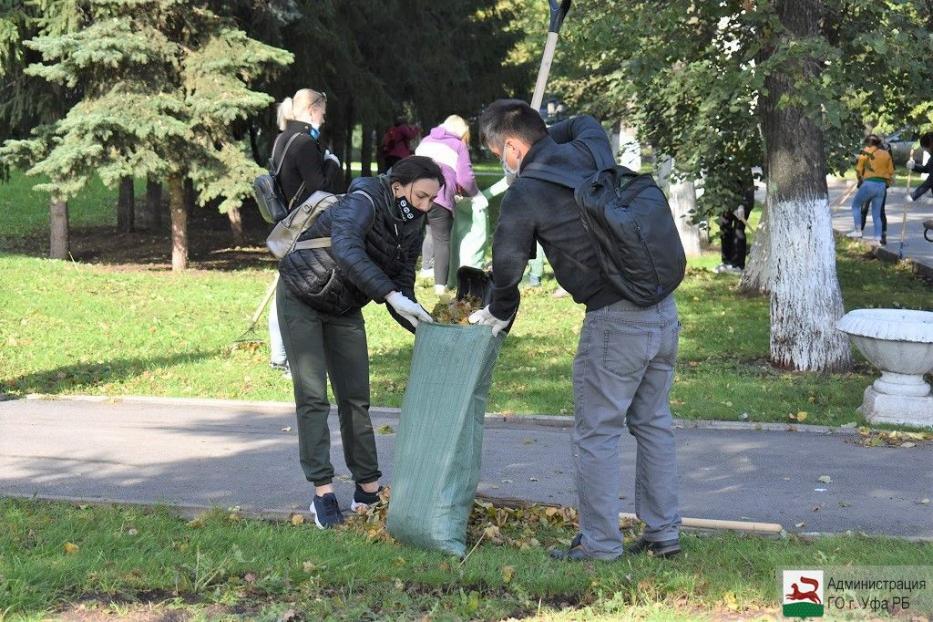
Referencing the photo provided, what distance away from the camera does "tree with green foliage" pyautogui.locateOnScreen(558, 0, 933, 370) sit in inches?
351

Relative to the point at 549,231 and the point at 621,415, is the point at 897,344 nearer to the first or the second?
the point at 621,415

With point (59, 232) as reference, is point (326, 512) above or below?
below

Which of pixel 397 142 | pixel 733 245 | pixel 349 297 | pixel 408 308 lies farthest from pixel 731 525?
pixel 397 142

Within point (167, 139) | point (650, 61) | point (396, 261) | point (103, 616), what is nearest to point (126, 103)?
point (167, 139)

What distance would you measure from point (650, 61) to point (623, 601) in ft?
20.0

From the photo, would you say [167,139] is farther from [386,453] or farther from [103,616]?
[103,616]

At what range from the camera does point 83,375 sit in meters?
9.51

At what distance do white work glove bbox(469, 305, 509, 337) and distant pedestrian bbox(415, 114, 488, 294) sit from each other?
674 cm

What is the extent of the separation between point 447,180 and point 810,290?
3.68 metres

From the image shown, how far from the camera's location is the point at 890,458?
7293 mm

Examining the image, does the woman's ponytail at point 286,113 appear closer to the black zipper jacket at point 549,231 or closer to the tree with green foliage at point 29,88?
the black zipper jacket at point 549,231

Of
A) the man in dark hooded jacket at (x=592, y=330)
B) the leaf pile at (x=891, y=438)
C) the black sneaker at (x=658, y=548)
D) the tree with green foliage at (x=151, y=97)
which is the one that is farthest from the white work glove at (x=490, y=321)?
the tree with green foliage at (x=151, y=97)

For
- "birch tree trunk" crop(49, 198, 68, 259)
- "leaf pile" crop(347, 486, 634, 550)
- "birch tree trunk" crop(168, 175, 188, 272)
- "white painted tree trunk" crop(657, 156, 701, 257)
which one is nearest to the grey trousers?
"leaf pile" crop(347, 486, 634, 550)

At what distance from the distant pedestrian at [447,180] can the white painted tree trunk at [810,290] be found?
335 centimetres
